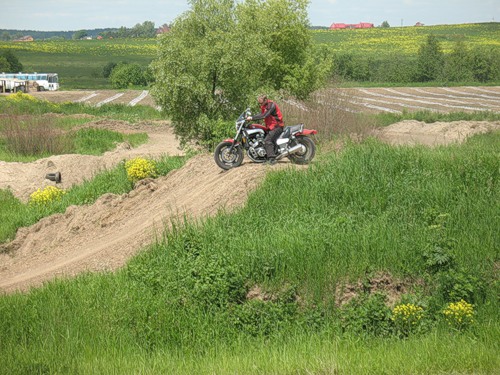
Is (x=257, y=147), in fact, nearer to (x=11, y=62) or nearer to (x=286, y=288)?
(x=286, y=288)

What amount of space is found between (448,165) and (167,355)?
24.6ft

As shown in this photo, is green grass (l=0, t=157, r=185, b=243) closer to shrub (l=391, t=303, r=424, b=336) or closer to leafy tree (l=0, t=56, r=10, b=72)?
shrub (l=391, t=303, r=424, b=336)

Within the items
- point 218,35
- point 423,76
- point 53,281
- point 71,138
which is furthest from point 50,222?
point 423,76

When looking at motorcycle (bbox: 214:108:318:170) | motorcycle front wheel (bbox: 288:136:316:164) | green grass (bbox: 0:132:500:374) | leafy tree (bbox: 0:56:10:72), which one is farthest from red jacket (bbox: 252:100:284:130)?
leafy tree (bbox: 0:56:10:72)

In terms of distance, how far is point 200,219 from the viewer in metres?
14.0

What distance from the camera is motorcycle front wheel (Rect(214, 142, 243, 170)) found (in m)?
17.4

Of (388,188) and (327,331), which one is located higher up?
(388,188)

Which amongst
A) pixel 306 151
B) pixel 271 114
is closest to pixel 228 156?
pixel 271 114

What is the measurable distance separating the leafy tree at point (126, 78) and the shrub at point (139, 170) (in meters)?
62.2

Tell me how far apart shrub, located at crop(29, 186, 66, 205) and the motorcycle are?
571 cm

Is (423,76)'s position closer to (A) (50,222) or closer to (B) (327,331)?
(A) (50,222)

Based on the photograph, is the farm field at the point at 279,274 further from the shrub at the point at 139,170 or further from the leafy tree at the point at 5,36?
the leafy tree at the point at 5,36

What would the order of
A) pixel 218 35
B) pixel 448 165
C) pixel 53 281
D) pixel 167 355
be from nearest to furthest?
1. pixel 167 355
2. pixel 53 281
3. pixel 448 165
4. pixel 218 35

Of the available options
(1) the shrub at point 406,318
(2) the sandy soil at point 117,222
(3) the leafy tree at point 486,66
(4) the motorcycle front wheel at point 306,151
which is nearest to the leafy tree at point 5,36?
(3) the leafy tree at point 486,66
